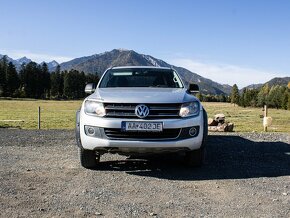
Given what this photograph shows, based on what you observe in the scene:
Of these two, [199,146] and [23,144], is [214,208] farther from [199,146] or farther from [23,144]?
[23,144]

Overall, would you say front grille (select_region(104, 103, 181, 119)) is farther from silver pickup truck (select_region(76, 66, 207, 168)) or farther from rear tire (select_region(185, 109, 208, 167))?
rear tire (select_region(185, 109, 208, 167))

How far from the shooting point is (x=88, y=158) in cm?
661

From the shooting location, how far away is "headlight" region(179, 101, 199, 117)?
6.16 metres

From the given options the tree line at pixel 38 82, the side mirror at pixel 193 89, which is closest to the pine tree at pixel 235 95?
the tree line at pixel 38 82

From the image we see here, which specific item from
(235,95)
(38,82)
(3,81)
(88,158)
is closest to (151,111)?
(88,158)

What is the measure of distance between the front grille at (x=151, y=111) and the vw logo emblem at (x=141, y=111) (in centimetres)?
5

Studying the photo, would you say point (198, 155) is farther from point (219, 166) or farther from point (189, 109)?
point (189, 109)

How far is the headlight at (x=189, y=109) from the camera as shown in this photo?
616 cm

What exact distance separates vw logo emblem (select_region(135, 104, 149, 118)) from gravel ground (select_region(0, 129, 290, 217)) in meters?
0.95

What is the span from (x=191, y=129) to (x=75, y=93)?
436 ft

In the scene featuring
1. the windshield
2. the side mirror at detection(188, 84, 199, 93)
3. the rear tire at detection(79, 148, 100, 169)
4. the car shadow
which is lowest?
the car shadow

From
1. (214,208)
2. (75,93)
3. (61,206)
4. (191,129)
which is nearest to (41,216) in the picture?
(61,206)

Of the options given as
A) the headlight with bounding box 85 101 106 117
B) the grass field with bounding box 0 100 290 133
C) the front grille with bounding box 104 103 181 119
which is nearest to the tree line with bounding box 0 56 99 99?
the grass field with bounding box 0 100 290 133

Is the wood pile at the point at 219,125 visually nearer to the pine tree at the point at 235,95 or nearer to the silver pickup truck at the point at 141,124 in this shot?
the silver pickup truck at the point at 141,124
